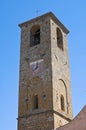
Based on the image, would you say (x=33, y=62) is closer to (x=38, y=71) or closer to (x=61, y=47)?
(x=38, y=71)

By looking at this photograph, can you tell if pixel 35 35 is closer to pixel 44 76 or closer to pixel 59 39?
pixel 59 39

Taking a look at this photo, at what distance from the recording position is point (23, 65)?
2312 centimetres

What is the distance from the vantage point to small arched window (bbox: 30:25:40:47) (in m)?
24.2

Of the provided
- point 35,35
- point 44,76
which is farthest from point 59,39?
point 44,76

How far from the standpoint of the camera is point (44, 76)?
21.6m

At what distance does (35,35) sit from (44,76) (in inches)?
181

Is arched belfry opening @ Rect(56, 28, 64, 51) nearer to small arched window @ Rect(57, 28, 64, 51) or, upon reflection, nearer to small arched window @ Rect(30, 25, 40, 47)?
small arched window @ Rect(57, 28, 64, 51)

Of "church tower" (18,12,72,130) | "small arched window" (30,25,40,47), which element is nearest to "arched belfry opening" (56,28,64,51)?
"church tower" (18,12,72,130)

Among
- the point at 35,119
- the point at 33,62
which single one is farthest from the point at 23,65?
the point at 35,119

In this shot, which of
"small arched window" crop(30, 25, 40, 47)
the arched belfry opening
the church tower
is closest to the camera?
the church tower

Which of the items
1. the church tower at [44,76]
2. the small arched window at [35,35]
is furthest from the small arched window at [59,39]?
the small arched window at [35,35]

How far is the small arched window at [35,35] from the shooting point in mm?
24216

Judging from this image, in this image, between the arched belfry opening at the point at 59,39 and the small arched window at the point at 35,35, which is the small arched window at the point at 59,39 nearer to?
the arched belfry opening at the point at 59,39

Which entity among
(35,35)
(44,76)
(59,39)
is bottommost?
(44,76)
